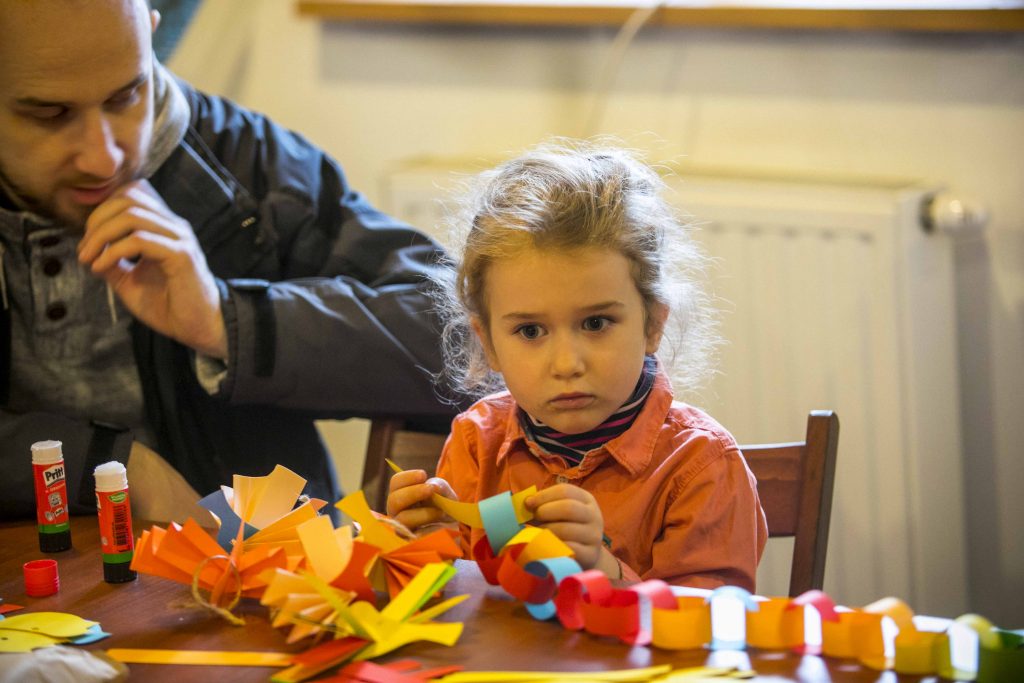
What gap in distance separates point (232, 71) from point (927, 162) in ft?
4.50

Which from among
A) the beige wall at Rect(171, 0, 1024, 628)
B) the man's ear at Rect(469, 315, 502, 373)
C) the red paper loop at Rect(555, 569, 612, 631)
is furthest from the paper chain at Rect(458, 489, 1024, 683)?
the beige wall at Rect(171, 0, 1024, 628)

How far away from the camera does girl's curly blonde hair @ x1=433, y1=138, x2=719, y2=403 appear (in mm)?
1140

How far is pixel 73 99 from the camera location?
1360 millimetres

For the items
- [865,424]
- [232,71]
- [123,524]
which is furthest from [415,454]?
[232,71]

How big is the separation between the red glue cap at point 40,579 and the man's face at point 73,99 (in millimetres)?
542

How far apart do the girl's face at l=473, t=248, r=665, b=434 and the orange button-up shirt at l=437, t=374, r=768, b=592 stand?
2.3 inches

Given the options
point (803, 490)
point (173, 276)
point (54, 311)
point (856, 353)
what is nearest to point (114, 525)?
point (173, 276)

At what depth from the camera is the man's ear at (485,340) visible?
1.23m

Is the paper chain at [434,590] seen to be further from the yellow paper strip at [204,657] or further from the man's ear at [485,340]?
the man's ear at [485,340]

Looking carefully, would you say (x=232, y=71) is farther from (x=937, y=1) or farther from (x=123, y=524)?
(x=123, y=524)

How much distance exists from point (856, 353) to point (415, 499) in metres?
1.12

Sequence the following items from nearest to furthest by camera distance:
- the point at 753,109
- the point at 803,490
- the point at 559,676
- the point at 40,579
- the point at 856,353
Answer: the point at 559,676, the point at 40,579, the point at 803,490, the point at 856,353, the point at 753,109

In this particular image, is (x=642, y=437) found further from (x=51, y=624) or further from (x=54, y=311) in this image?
(x=54, y=311)

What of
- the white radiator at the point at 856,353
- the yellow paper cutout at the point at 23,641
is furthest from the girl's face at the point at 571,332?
the white radiator at the point at 856,353
